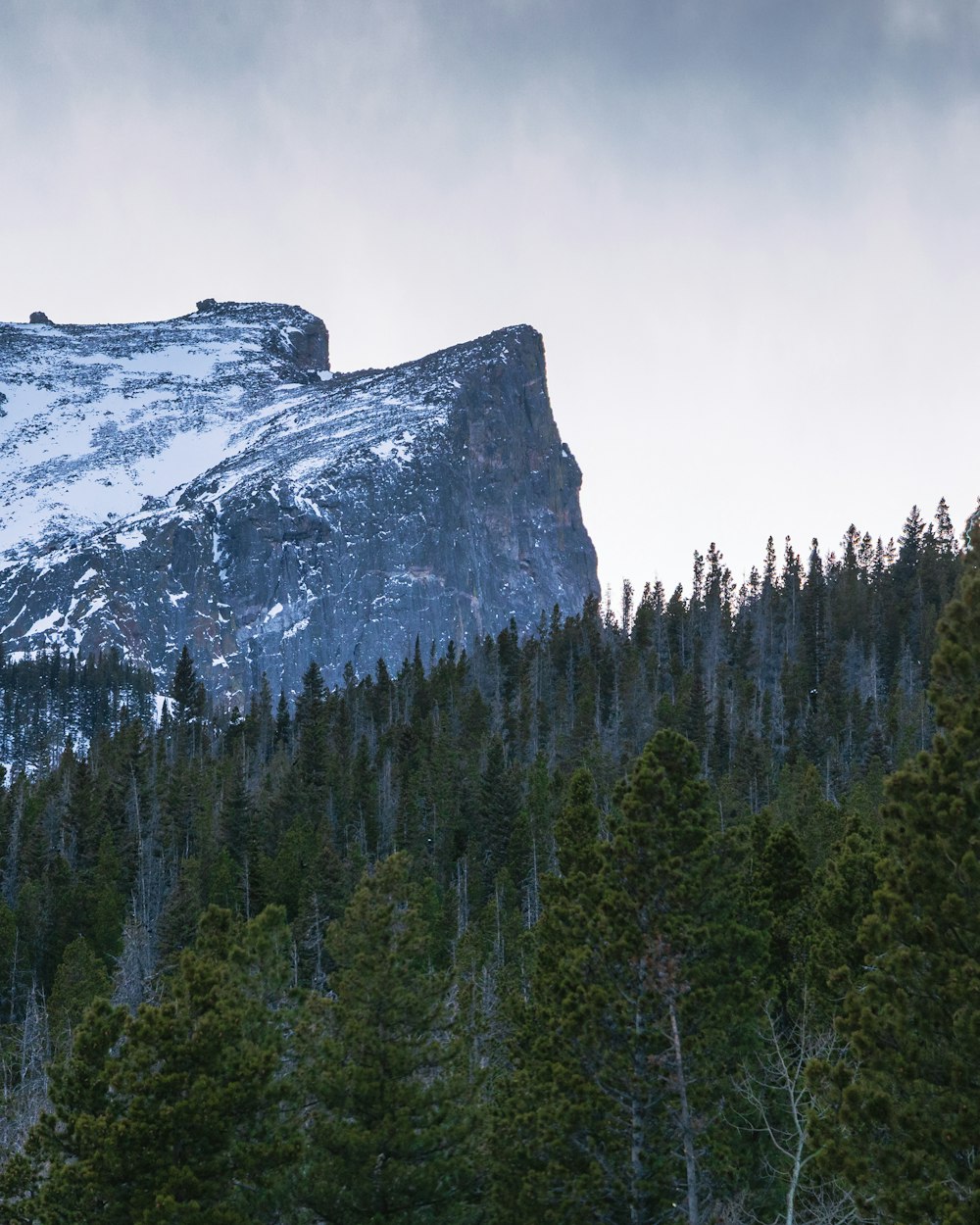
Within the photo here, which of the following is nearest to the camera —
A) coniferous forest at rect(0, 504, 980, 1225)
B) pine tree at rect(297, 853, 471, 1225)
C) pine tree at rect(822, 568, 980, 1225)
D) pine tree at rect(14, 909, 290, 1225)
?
pine tree at rect(822, 568, 980, 1225)

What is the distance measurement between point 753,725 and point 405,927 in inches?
2752

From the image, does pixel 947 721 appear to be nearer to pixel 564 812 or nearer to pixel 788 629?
pixel 564 812

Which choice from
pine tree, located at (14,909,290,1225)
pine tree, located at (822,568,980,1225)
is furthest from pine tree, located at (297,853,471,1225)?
pine tree, located at (822,568,980,1225)

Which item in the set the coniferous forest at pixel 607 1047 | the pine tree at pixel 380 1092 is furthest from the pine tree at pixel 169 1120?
the pine tree at pixel 380 1092

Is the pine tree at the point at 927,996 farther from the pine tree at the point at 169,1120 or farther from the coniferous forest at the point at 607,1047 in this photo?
the pine tree at the point at 169,1120

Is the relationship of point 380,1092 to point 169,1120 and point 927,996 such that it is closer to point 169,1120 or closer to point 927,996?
point 169,1120

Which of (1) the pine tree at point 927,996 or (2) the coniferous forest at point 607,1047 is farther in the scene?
(2) the coniferous forest at point 607,1047

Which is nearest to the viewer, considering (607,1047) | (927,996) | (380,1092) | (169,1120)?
(927,996)

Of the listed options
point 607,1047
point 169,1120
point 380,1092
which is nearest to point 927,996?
point 607,1047

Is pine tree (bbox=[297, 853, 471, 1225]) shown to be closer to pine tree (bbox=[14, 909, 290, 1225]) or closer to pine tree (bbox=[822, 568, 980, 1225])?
pine tree (bbox=[14, 909, 290, 1225])

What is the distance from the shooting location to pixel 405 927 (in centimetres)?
2353

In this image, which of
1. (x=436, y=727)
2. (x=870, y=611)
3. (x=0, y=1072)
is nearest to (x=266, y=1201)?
(x=0, y=1072)

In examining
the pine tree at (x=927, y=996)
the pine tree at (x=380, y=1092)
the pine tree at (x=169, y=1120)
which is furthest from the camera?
the pine tree at (x=380, y=1092)

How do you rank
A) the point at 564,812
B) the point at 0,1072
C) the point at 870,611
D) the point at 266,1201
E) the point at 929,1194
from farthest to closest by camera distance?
the point at 870,611 → the point at 0,1072 → the point at 564,812 → the point at 266,1201 → the point at 929,1194
